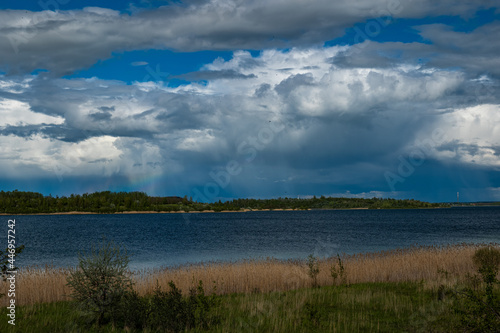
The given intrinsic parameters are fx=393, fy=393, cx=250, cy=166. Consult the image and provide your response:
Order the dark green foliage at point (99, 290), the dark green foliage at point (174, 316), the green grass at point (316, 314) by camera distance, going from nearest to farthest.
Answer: the dark green foliage at point (174, 316) < the green grass at point (316, 314) < the dark green foliage at point (99, 290)

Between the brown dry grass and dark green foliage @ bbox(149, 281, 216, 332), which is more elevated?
dark green foliage @ bbox(149, 281, 216, 332)

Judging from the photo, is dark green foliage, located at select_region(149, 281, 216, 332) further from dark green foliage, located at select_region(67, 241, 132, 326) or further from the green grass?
dark green foliage, located at select_region(67, 241, 132, 326)

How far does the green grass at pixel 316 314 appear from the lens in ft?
37.4

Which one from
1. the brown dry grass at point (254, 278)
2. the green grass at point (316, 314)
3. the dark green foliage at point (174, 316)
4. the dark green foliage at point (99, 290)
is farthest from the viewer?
the brown dry grass at point (254, 278)

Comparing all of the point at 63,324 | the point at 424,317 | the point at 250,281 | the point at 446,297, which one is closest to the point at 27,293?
the point at 63,324

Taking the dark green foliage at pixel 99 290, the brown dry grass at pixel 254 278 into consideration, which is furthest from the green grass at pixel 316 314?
the brown dry grass at pixel 254 278

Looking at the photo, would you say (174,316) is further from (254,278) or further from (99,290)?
(254,278)

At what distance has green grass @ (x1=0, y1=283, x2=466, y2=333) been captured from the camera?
11.4 meters

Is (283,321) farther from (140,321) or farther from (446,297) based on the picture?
(446,297)

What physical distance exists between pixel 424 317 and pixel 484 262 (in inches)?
451

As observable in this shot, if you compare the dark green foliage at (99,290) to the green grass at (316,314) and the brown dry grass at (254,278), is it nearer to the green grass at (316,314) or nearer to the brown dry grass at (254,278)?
the green grass at (316,314)

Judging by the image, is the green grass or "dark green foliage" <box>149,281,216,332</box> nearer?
"dark green foliage" <box>149,281,216,332</box>

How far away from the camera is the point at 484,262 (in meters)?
21.1

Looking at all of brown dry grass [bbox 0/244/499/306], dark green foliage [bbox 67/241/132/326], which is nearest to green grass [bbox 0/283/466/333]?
dark green foliage [bbox 67/241/132/326]
